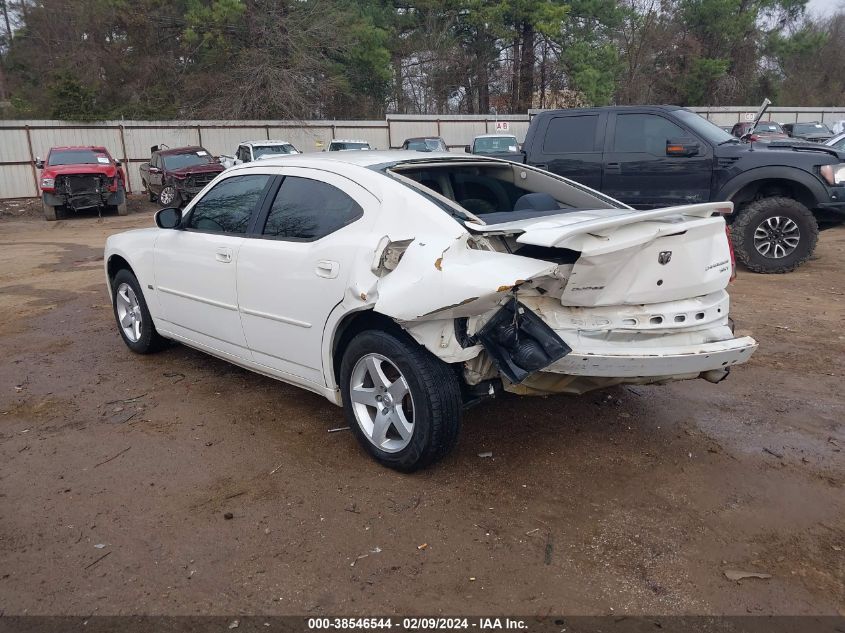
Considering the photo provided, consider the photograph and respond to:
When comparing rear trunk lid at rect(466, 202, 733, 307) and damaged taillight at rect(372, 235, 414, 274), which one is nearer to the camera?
rear trunk lid at rect(466, 202, 733, 307)

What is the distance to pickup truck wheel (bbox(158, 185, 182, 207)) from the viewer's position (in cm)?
1925

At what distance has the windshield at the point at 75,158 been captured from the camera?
1864 cm

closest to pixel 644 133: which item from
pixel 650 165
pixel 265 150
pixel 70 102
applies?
pixel 650 165

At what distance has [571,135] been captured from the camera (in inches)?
360

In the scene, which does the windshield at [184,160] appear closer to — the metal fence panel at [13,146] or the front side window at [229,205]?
the metal fence panel at [13,146]

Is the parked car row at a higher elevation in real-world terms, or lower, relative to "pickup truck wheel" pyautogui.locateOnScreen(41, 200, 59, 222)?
higher

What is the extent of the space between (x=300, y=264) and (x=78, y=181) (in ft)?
55.6

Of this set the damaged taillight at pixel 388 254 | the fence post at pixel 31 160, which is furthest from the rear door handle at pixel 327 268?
the fence post at pixel 31 160

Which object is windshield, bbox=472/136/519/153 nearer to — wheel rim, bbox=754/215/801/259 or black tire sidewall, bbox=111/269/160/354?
wheel rim, bbox=754/215/801/259

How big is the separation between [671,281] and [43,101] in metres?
33.5

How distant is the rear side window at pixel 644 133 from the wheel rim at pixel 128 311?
19.8 feet

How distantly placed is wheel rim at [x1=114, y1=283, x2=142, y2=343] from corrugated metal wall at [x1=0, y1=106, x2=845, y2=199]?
67.0 feet

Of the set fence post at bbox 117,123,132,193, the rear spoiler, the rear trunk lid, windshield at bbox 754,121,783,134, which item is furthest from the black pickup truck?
fence post at bbox 117,123,132,193

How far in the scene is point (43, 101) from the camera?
3042 centimetres
